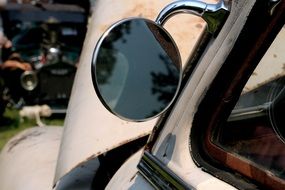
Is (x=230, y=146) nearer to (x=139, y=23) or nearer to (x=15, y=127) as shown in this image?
(x=139, y=23)

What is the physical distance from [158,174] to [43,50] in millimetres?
9597

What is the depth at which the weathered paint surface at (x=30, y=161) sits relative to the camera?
2137 millimetres

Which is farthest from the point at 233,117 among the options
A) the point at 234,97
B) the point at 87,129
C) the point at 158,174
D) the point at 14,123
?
the point at 14,123

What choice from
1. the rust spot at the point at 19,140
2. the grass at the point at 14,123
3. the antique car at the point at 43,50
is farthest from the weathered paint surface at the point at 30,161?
the antique car at the point at 43,50

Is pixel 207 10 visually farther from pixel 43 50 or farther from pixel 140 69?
pixel 43 50

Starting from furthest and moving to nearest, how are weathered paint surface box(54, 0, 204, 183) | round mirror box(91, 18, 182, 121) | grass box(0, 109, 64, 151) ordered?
1. grass box(0, 109, 64, 151)
2. weathered paint surface box(54, 0, 204, 183)
3. round mirror box(91, 18, 182, 121)

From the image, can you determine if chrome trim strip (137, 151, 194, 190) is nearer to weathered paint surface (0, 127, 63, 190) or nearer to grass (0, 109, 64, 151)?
weathered paint surface (0, 127, 63, 190)

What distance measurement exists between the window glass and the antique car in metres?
7.94

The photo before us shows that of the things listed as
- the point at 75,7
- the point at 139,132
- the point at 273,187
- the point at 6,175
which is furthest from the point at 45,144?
the point at 75,7

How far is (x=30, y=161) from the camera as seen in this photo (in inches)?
89.9

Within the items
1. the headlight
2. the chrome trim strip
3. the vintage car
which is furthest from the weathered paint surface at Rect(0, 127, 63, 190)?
the headlight

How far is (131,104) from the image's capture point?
1468 mm

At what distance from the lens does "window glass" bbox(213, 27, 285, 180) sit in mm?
1290

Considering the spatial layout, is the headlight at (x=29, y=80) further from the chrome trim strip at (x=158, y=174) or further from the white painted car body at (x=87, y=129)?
the chrome trim strip at (x=158, y=174)
